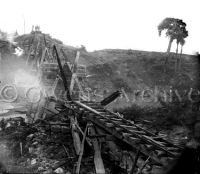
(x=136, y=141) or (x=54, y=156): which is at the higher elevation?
(x=136, y=141)

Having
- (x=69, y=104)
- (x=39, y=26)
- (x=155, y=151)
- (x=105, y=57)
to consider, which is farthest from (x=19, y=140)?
(x=39, y=26)

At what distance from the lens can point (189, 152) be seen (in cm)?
136

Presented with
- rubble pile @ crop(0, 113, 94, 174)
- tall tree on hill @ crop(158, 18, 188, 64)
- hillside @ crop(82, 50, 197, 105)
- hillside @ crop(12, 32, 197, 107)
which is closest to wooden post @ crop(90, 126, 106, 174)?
rubble pile @ crop(0, 113, 94, 174)

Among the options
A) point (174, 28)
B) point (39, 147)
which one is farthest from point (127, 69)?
point (39, 147)

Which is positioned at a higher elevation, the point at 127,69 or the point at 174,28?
the point at 174,28

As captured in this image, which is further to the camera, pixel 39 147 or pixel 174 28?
pixel 174 28

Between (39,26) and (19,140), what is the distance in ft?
90.1

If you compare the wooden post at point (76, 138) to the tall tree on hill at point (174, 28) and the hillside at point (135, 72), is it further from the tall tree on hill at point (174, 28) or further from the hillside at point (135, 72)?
the tall tree on hill at point (174, 28)

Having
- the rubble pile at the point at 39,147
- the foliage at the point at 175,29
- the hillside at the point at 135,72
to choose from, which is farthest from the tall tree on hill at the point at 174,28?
the rubble pile at the point at 39,147

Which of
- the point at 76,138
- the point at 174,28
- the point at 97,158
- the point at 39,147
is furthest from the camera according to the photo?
the point at 174,28

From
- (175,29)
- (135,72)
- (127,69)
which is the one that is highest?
(175,29)

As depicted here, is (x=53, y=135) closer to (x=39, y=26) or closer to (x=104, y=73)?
(x=104, y=73)

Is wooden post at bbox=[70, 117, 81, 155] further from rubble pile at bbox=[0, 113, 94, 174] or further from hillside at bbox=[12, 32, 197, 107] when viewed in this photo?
hillside at bbox=[12, 32, 197, 107]

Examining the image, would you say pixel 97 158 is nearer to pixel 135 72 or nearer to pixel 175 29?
pixel 135 72
